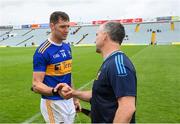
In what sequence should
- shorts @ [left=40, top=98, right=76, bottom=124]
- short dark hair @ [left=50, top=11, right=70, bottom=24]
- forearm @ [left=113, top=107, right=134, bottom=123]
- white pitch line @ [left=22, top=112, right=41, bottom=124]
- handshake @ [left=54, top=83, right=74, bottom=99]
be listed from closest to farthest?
forearm @ [left=113, top=107, right=134, bottom=123] < handshake @ [left=54, top=83, right=74, bottom=99] < short dark hair @ [left=50, top=11, right=70, bottom=24] < shorts @ [left=40, top=98, right=76, bottom=124] < white pitch line @ [left=22, top=112, right=41, bottom=124]

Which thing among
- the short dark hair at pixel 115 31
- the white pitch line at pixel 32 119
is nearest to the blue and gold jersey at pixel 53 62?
the short dark hair at pixel 115 31

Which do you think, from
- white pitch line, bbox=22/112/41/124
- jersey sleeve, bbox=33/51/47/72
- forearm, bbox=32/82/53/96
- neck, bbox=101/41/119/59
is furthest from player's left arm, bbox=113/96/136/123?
white pitch line, bbox=22/112/41/124

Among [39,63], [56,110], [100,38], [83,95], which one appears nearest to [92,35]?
[56,110]

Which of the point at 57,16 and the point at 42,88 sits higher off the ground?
the point at 57,16

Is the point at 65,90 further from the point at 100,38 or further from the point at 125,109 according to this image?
the point at 125,109

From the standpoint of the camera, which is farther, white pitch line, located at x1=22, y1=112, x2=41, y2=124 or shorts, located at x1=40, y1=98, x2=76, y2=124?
white pitch line, located at x1=22, y1=112, x2=41, y2=124

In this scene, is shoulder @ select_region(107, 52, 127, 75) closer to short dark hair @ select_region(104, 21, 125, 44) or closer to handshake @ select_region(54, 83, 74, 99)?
short dark hair @ select_region(104, 21, 125, 44)

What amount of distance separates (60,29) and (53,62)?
438 millimetres

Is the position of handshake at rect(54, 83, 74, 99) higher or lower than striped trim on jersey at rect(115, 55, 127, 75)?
lower

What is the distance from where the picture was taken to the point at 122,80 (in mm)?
3211

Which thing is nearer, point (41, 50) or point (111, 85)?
point (111, 85)

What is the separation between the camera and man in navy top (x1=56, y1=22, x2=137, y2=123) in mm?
3211

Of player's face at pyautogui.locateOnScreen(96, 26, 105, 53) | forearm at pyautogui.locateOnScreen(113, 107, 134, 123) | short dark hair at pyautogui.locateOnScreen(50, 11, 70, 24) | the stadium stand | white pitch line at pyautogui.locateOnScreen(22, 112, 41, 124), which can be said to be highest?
short dark hair at pyautogui.locateOnScreen(50, 11, 70, 24)

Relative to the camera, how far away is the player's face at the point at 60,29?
4.93 meters
